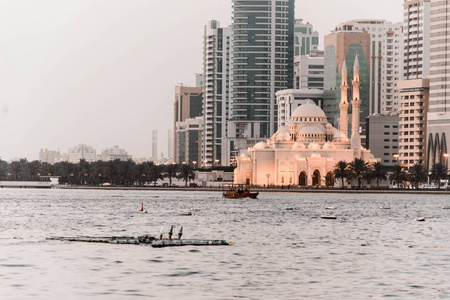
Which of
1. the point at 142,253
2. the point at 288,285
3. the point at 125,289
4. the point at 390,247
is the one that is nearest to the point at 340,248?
the point at 390,247

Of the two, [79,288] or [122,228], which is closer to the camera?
[79,288]

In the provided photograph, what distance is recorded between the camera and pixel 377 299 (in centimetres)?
3953

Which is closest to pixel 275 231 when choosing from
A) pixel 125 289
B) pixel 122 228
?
pixel 122 228

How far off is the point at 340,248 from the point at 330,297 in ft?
74.3

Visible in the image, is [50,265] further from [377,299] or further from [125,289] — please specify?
[377,299]

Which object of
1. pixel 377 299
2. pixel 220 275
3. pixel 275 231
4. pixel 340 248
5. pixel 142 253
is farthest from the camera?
pixel 275 231

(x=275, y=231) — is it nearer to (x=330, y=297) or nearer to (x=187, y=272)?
(x=187, y=272)

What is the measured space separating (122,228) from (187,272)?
116 feet

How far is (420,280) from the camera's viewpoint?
45.7 m

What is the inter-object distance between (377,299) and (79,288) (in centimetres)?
1367

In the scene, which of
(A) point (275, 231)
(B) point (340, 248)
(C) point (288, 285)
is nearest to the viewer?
(C) point (288, 285)

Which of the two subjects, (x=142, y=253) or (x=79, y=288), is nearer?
(x=79, y=288)

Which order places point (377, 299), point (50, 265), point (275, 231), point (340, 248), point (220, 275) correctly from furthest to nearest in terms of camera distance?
point (275, 231)
point (340, 248)
point (50, 265)
point (220, 275)
point (377, 299)

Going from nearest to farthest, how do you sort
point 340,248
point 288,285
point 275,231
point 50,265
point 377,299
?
point 377,299 < point 288,285 < point 50,265 < point 340,248 < point 275,231
